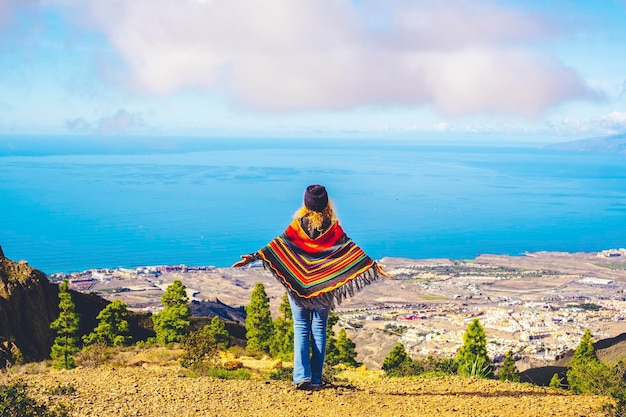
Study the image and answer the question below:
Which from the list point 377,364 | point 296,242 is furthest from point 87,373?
point 377,364

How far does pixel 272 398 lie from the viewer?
20.0 ft

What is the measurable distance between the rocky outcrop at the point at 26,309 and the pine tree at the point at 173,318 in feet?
9.21

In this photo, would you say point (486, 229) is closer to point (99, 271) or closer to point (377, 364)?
point (99, 271)

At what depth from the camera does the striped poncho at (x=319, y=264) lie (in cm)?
623

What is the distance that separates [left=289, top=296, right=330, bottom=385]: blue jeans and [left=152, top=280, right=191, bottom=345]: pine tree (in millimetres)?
9796

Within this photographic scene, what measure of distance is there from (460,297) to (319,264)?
2144 inches

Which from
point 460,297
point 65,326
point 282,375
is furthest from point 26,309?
point 460,297

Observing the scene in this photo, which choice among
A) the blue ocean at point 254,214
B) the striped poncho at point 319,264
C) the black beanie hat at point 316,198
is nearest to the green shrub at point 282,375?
the striped poncho at point 319,264

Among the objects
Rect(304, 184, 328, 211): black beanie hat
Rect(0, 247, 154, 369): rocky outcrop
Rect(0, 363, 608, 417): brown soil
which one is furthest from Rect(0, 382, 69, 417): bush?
Rect(0, 247, 154, 369): rocky outcrop

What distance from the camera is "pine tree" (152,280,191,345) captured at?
51.4 ft

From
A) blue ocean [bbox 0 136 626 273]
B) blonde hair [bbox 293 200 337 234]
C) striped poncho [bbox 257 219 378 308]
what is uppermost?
blue ocean [bbox 0 136 626 273]

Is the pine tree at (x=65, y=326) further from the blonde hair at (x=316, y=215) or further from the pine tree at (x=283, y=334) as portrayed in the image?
the blonde hair at (x=316, y=215)

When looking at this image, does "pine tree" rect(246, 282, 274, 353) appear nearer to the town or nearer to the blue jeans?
the town

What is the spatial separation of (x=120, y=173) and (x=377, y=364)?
145 m
